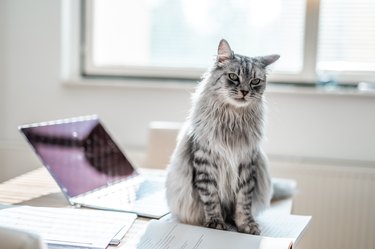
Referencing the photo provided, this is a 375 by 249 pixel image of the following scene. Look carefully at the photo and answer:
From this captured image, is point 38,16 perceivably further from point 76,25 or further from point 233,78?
point 233,78

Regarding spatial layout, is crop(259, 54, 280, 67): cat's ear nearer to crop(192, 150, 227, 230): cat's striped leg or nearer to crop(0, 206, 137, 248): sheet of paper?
crop(192, 150, 227, 230): cat's striped leg

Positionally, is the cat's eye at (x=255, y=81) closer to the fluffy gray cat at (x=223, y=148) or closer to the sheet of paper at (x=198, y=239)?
the fluffy gray cat at (x=223, y=148)

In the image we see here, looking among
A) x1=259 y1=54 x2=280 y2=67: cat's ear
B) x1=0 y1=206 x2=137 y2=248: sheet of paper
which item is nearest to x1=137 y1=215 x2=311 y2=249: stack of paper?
x1=0 y1=206 x2=137 y2=248: sheet of paper

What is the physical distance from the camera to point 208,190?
1.43 metres

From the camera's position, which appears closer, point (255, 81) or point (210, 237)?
point (210, 237)

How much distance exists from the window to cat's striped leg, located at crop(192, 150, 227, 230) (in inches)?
53.4

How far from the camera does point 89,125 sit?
1.92m

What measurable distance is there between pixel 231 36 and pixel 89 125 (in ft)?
4.20

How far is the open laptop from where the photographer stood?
163cm

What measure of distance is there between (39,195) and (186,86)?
1303mm

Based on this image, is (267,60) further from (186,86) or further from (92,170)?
(186,86)

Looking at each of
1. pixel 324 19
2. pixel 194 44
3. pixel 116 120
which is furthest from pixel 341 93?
pixel 116 120

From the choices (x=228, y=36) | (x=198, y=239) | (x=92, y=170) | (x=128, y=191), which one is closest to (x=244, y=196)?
(x=198, y=239)

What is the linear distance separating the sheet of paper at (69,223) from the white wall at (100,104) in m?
1.36
